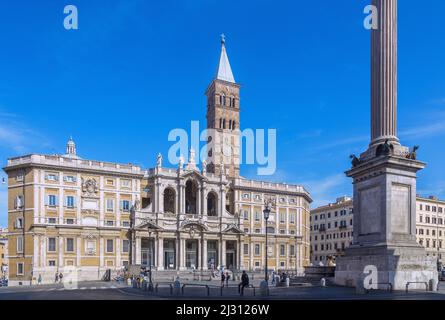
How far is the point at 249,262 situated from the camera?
279 ft

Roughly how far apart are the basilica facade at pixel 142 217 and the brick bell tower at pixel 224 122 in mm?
441

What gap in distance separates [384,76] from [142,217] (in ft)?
172

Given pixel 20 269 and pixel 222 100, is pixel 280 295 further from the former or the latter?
pixel 222 100

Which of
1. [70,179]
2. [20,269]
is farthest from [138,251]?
[20,269]

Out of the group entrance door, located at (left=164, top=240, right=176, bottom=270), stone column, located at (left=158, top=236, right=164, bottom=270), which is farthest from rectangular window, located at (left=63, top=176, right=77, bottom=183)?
entrance door, located at (left=164, top=240, right=176, bottom=270)

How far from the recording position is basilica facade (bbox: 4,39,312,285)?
67125 millimetres

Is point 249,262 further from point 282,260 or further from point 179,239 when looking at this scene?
point 179,239

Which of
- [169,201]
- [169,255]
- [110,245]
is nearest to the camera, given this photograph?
[110,245]

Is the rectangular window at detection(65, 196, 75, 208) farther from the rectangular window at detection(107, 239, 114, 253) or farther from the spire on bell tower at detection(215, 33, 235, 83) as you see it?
the spire on bell tower at detection(215, 33, 235, 83)

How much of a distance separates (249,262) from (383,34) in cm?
6098

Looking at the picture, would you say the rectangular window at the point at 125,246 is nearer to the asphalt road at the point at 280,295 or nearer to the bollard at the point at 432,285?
the asphalt road at the point at 280,295

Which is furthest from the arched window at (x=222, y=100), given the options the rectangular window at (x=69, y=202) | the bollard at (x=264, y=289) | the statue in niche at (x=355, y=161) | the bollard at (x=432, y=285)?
the bollard at (x=432, y=285)

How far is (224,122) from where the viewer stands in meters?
103
